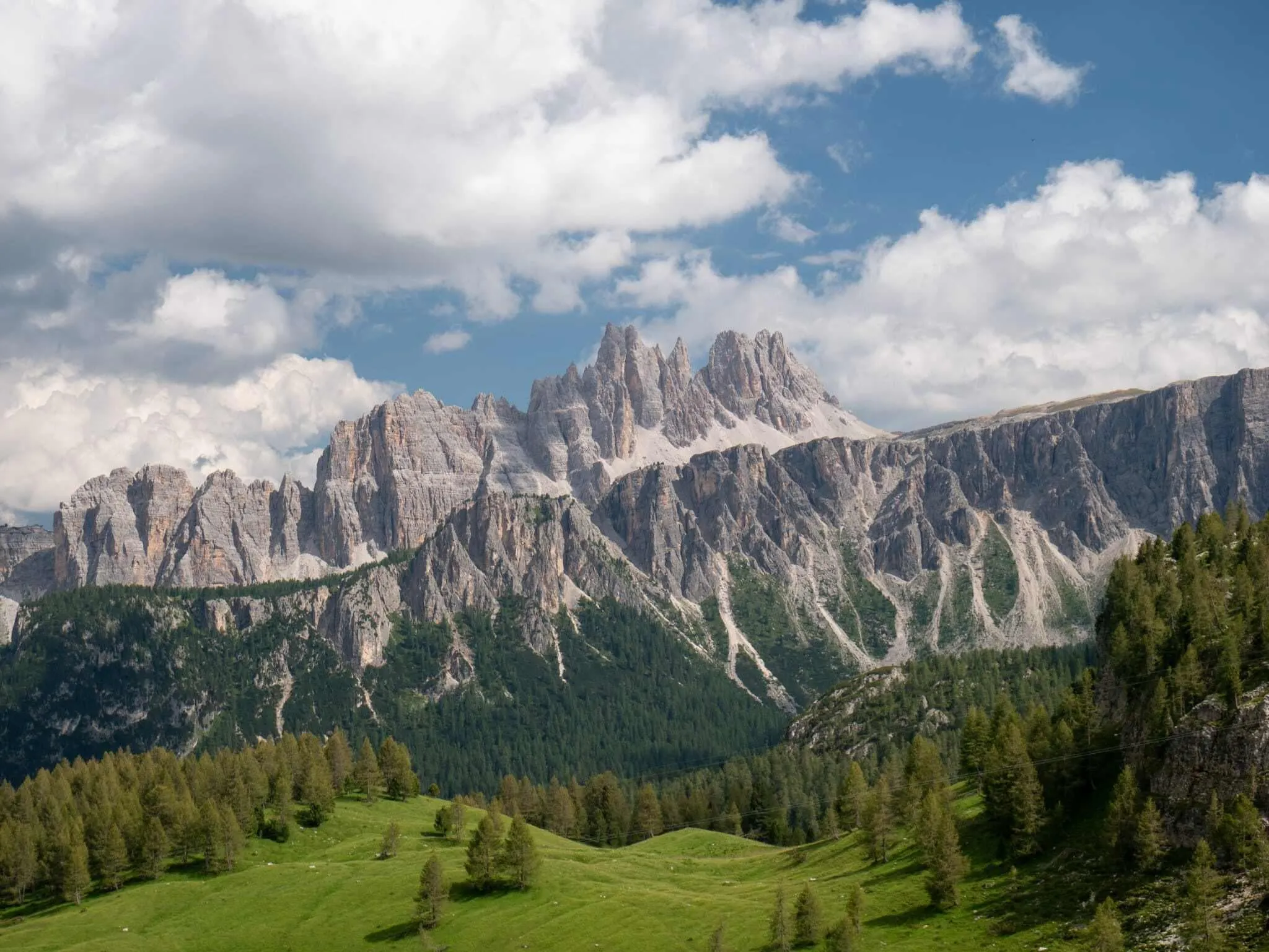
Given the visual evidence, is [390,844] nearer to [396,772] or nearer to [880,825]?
[396,772]

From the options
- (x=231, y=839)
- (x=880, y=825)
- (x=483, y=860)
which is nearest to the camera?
(x=880, y=825)

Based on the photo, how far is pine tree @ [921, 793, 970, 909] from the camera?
103938 mm

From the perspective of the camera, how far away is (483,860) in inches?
5182

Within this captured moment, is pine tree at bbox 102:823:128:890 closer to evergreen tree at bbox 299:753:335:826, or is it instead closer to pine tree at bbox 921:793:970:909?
evergreen tree at bbox 299:753:335:826

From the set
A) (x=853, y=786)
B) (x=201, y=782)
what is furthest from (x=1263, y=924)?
(x=201, y=782)

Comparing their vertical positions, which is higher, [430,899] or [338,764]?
[338,764]

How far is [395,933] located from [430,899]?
4.53m

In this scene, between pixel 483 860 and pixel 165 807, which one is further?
pixel 165 807

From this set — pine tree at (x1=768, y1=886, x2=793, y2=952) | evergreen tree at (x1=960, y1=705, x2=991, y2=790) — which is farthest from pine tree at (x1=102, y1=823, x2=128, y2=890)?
evergreen tree at (x1=960, y1=705, x2=991, y2=790)

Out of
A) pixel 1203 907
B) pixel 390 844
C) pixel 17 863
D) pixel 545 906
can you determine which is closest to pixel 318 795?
pixel 390 844

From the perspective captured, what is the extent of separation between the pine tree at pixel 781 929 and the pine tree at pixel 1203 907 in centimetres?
3142

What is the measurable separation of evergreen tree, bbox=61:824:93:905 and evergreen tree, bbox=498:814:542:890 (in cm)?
5170

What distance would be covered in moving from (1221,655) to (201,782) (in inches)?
5144

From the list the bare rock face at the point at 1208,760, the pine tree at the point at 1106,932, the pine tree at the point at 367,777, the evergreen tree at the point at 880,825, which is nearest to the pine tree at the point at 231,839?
the pine tree at the point at 367,777
